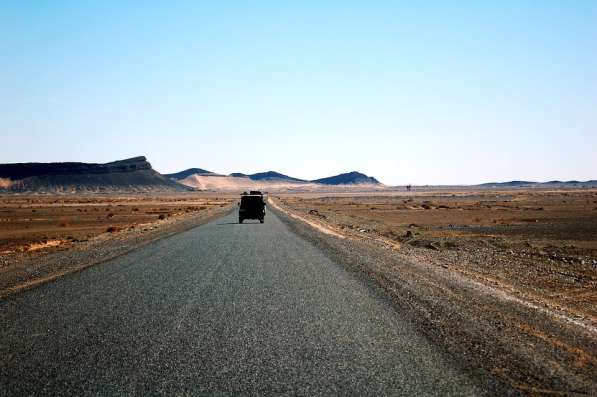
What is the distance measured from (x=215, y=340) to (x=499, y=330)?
463 cm

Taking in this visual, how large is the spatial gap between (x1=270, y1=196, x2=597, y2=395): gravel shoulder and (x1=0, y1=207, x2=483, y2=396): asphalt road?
0.54 meters

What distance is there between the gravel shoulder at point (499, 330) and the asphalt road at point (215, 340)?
540 mm

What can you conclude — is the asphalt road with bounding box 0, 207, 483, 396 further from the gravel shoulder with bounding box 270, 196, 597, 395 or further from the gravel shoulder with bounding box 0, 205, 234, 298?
the gravel shoulder with bounding box 0, 205, 234, 298

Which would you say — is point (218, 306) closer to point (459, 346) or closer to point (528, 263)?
point (459, 346)

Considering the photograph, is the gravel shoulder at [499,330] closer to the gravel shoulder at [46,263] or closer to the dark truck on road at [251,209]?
the gravel shoulder at [46,263]

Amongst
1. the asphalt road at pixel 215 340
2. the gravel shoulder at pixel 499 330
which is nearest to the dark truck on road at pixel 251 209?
the gravel shoulder at pixel 499 330

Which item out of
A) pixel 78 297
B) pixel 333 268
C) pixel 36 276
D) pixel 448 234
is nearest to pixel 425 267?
pixel 333 268

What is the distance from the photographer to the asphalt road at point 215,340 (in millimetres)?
6473

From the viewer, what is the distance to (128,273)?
1616cm

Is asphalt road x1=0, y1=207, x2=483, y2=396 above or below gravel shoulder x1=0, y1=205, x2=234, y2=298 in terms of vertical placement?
above

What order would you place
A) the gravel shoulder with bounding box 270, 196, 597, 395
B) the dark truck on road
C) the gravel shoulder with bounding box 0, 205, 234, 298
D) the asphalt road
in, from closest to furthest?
the asphalt road, the gravel shoulder with bounding box 270, 196, 597, 395, the gravel shoulder with bounding box 0, 205, 234, 298, the dark truck on road

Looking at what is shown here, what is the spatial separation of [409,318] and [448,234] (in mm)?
27289

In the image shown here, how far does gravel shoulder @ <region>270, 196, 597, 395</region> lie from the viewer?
6.82 metres

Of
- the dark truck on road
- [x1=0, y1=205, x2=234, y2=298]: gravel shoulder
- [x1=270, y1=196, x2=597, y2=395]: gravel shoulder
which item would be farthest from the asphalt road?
the dark truck on road
